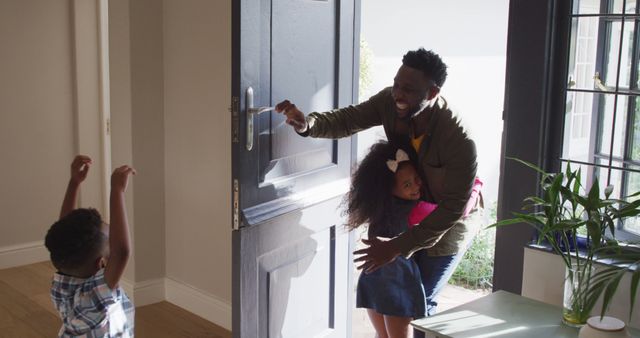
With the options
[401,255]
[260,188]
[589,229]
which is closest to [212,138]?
[260,188]

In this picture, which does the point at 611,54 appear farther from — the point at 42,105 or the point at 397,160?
the point at 42,105

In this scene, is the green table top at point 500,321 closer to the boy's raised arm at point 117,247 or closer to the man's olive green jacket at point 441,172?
the man's olive green jacket at point 441,172

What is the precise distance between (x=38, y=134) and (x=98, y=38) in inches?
28.0

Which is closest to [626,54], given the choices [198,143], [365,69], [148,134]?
[198,143]

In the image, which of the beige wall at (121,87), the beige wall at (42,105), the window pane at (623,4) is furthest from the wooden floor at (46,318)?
the window pane at (623,4)

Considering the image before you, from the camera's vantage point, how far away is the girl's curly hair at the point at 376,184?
2.61 meters

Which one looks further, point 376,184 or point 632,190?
point 376,184

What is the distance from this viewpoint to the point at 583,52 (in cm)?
254

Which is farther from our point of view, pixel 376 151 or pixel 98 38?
pixel 98 38

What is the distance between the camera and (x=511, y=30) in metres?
2.58

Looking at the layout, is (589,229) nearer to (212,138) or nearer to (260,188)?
(260,188)

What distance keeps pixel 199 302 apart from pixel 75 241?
6.28 feet

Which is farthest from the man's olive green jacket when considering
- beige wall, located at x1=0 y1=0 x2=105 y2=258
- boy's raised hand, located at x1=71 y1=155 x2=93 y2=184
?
beige wall, located at x1=0 y1=0 x2=105 y2=258

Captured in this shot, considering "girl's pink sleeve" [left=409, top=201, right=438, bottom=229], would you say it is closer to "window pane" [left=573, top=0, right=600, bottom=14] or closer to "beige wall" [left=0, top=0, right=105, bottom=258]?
"window pane" [left=573, top=0, right=600, bottom=14]
